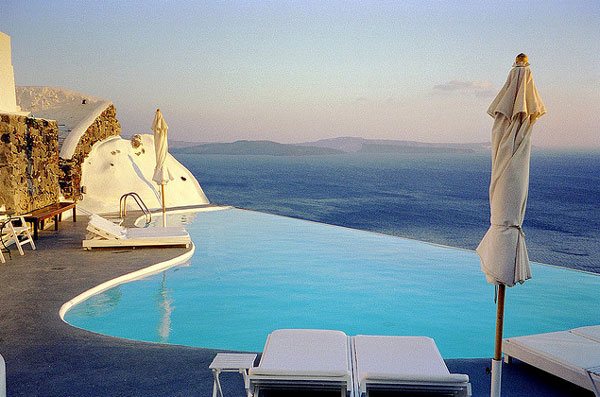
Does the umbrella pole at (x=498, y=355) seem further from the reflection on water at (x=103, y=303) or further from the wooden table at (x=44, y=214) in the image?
the wooden table at (x=44, y=214)

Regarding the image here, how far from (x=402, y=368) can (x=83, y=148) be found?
48.8 ft

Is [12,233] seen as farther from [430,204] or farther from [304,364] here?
[430,204]

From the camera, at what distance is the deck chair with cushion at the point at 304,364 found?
11.0 ft

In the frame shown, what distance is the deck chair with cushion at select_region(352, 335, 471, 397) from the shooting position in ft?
10.7

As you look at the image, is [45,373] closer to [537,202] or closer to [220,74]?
[220,74]

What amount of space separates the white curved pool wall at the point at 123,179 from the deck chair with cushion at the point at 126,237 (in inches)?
252

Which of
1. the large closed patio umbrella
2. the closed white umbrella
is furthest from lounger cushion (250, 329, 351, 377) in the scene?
→ the closed white umbrella

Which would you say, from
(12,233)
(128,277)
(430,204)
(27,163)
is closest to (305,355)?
(128,277)

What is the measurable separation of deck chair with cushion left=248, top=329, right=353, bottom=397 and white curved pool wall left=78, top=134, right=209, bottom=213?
1320 cm

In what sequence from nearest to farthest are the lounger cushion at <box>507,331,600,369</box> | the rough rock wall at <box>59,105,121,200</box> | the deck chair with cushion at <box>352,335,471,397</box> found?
1. the deck chair with cushion at <box>352,335,471,397</box>
2. the lounger cushion at <box>507,331,600,369</box>
3. the rough rock wall at <box>59,105,121,200</box>

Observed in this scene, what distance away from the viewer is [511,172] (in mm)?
3453

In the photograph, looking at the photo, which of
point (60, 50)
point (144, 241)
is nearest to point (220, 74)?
point (60, 50)

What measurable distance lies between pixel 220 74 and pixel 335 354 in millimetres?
29347

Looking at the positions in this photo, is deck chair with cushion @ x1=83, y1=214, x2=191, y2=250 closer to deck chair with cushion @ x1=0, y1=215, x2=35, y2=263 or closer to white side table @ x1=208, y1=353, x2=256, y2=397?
deck chair with cushion @ x1=0, y1=215, x2=35, y2=263
